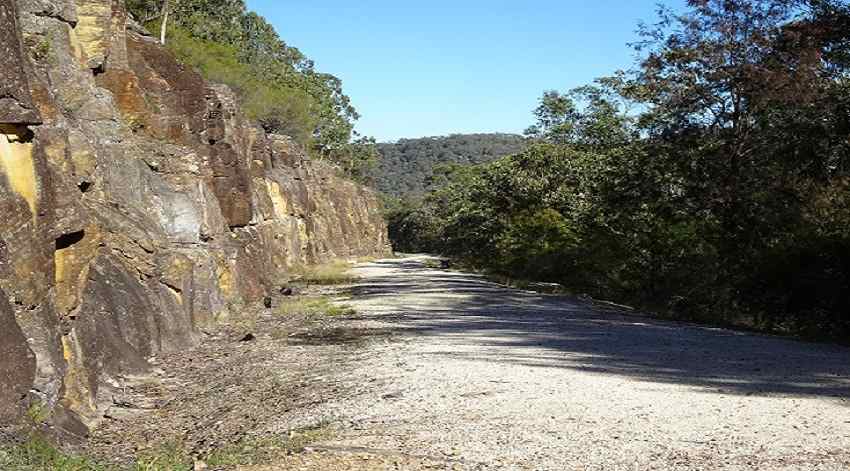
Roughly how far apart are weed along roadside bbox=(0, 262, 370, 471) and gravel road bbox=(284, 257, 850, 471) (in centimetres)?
56

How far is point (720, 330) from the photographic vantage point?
20234mm

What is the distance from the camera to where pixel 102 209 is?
49.6ft

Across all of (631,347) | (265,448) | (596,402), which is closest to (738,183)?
(631,347)

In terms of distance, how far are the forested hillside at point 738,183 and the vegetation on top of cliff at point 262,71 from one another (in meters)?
23.2

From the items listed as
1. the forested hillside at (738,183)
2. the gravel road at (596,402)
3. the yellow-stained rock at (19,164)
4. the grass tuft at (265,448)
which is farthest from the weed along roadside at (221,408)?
the forested hillside at (738,183)

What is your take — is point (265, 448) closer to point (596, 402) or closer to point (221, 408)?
point (221, 408)

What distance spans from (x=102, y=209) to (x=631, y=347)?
10.1 metres

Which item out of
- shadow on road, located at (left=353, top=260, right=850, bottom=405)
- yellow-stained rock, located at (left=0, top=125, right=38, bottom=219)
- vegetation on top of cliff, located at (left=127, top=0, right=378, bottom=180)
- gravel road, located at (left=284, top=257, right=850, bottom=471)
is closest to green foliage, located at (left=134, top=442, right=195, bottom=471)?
gravel road, located at (left=284, top=257, right=850, bottom=471)

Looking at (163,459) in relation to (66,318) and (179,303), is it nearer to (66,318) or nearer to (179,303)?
(66,318)

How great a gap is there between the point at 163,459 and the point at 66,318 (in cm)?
365

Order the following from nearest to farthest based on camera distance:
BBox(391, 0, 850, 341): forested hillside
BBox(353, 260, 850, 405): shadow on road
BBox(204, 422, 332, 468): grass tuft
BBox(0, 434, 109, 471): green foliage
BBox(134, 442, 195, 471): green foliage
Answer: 1. BBox(0, 434, 109, 471): green foliage
2. BBox(134, 442, 195, 471): green foliage
3. BBox(204, 422, 332, 468): grass tuft
4. BBox(353, 260, 850, 405): shadow on road
5. BBox(391, 0, 850, 341): forested hillside

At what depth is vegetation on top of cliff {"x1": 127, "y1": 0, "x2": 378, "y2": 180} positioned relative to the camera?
4750 cm

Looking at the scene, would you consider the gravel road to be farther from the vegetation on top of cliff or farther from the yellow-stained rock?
the vegetation on top of cliff

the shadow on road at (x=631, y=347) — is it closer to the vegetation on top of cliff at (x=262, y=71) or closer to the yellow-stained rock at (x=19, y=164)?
the yellow-stained rock at (x=19, y=164)
